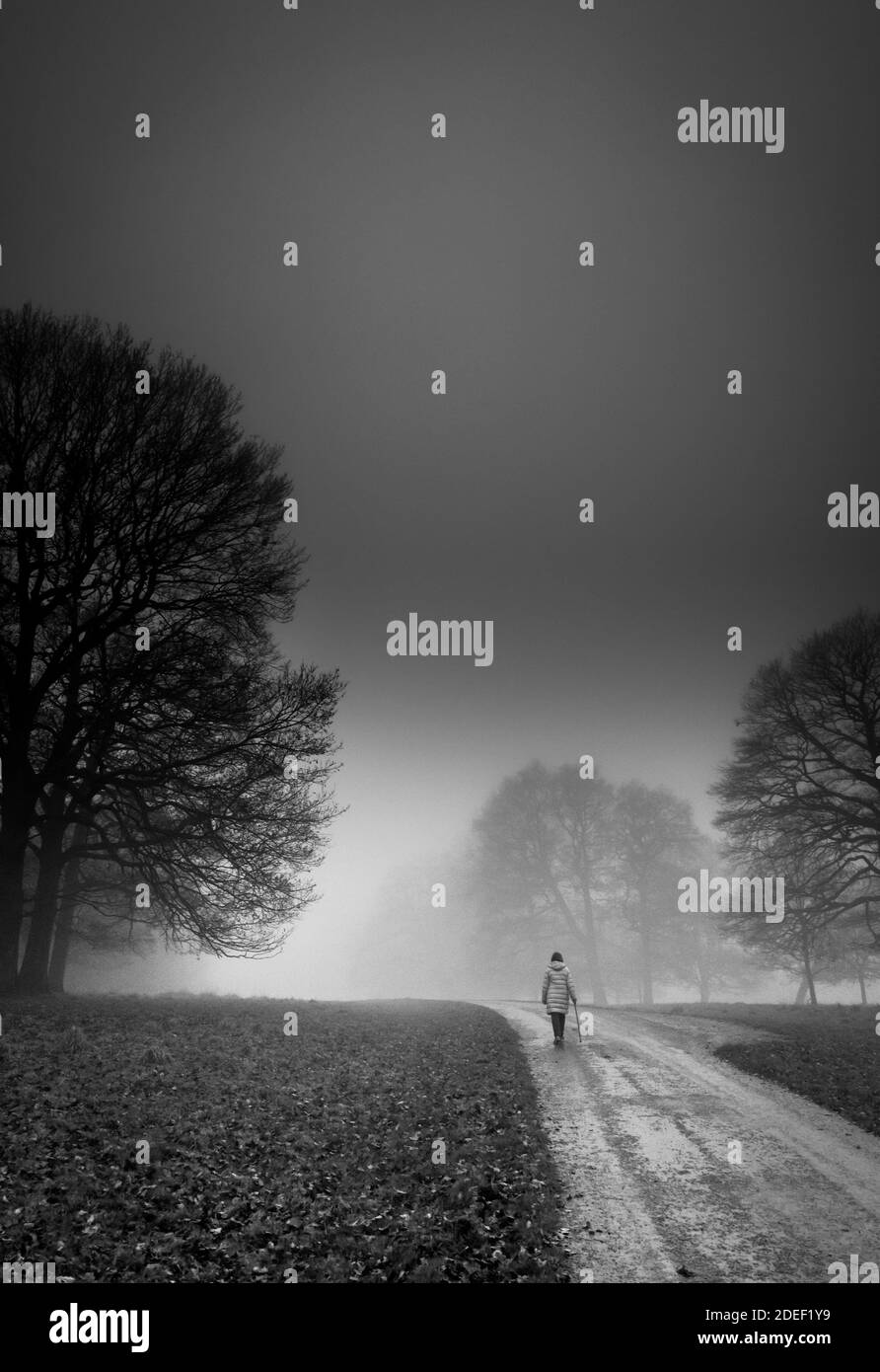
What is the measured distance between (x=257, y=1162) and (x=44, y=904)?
38.4 ft

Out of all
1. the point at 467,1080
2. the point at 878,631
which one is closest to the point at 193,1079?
the point at 467,1080

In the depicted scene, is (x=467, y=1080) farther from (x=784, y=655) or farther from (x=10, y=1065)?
(x=784, y=655)

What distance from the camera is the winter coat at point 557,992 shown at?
15914 millimetres

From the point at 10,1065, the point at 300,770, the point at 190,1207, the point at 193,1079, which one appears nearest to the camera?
the point at 190,1207

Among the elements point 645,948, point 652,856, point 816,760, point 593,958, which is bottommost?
point 593,958

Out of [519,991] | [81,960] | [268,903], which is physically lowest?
[519,991]

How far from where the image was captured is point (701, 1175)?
7984 mm

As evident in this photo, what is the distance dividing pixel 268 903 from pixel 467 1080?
6954 millimetres

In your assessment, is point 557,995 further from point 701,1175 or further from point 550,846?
Result: point 550,846

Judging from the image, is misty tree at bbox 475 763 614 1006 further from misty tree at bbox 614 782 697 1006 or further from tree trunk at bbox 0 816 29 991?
tree trunk at bbox 0 816 29 991

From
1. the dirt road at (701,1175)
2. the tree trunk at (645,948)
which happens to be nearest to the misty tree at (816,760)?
the dirt road at (701,1175)

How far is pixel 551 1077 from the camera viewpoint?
12.5 m

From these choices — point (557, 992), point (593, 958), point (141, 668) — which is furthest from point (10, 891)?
point (593, 958)

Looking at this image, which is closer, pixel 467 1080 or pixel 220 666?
pixel 467 1080
